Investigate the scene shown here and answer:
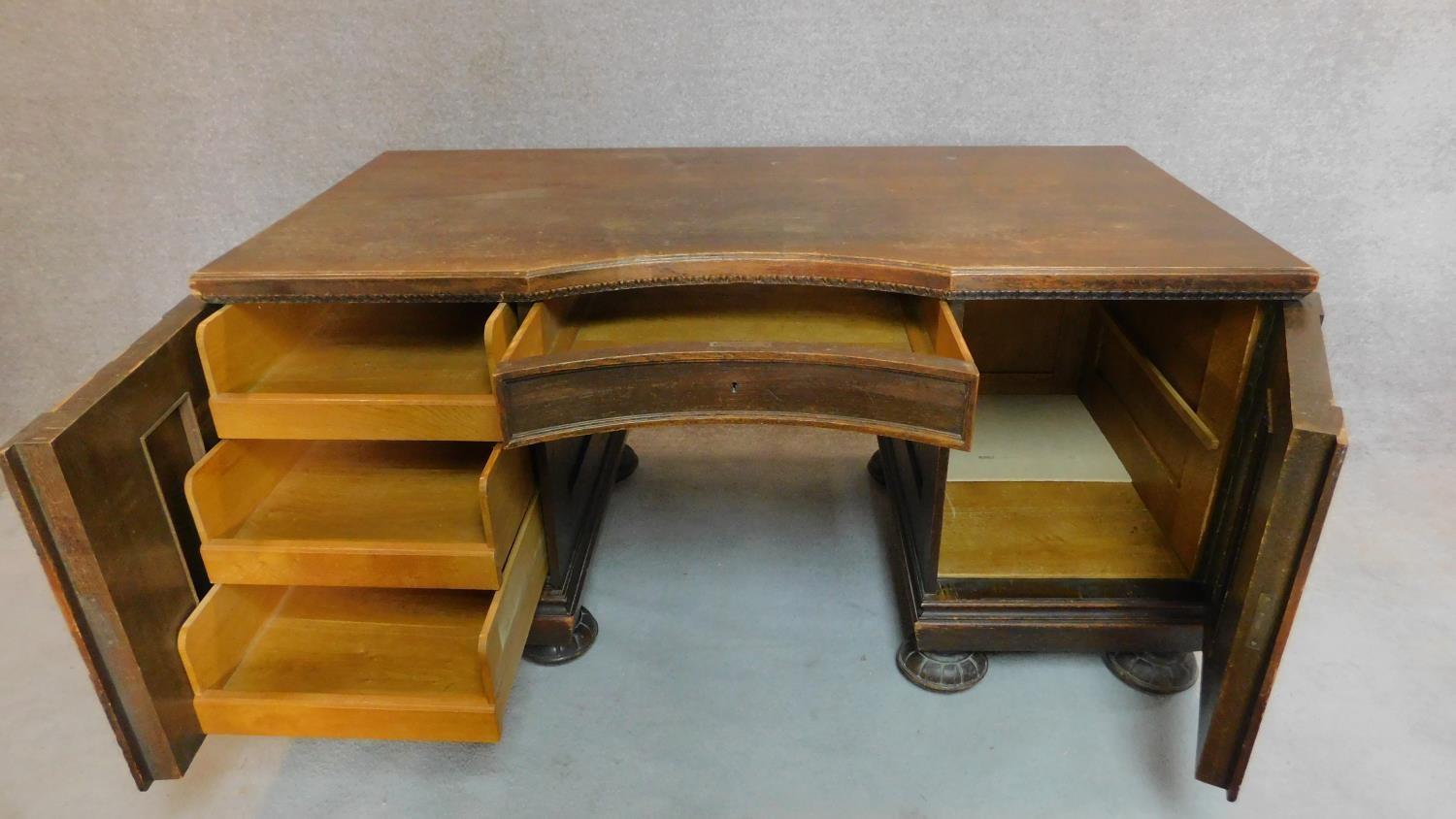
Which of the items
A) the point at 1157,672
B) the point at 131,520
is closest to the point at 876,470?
the point at 1157,672

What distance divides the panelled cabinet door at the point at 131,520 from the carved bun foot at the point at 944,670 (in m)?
0.86

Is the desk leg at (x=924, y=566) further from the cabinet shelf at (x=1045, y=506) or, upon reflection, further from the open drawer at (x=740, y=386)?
the open drawer at (x=740, y=386)

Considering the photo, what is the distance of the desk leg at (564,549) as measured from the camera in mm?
1223

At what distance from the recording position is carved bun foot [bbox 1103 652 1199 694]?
1240 millimetres

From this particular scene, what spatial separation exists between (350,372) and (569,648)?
49cm

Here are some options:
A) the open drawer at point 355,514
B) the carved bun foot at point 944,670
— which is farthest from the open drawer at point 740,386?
the carved bun foot at point 944,670

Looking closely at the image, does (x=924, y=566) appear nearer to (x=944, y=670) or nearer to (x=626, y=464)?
(x=944, y=670)

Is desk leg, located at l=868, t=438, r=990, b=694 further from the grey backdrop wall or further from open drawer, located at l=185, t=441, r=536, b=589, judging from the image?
the grey backdrop wall

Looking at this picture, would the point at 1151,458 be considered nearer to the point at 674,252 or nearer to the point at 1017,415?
the point at 1017,415

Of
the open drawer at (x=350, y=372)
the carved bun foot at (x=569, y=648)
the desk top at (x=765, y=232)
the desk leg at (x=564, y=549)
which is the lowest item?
the carved bun foot at (x=569, y=648)

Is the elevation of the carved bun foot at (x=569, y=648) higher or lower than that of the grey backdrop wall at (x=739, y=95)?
lower

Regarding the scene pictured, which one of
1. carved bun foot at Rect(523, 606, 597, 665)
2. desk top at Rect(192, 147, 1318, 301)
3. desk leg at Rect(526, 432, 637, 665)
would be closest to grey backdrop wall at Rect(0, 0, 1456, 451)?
desk top at Rect(192, 147, 1318, 301)

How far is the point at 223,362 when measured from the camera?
3.29ft

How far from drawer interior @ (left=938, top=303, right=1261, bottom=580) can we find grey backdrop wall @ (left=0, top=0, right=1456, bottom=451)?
0.35 meters
